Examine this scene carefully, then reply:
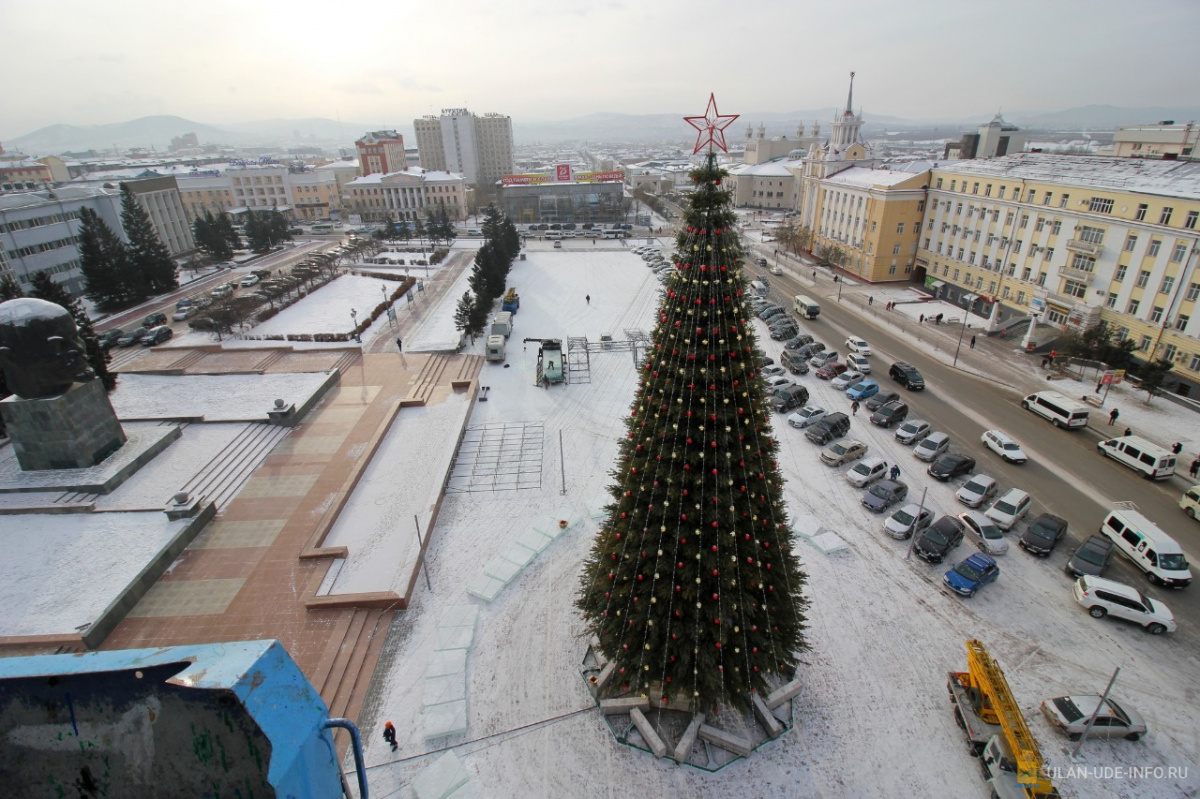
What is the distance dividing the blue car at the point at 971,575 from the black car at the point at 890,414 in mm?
7650

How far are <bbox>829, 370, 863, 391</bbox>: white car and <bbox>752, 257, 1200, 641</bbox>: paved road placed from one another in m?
1.13

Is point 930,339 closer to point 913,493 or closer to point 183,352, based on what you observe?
point 913,493

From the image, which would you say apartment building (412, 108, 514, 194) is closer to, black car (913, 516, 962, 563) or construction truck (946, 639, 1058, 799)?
black car (913, 516, 962, 563)

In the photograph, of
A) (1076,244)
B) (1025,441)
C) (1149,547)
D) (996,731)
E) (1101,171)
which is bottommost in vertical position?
(1025,441)

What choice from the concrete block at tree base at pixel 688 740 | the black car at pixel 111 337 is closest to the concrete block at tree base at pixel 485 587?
the concrete block at tree base at pixel 688 740

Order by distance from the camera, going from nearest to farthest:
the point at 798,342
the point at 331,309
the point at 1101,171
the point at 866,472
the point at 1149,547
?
the point at 1149,547 → the point at 866,472 → the point at 798,342 → the point at 1101,171 → the point at 331,309

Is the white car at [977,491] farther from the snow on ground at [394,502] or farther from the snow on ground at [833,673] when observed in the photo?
the snow on ground at [394,502]

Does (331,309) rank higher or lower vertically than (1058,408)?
higher

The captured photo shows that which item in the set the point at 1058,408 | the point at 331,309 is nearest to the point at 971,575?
the point at 1058,408

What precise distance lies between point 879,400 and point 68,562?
25.8 meters

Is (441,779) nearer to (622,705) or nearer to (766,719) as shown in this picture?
(622,705)

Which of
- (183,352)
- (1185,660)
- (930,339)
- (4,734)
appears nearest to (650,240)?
(930,339)

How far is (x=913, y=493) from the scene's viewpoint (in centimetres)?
1703

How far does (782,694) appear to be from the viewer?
33.2 feet
